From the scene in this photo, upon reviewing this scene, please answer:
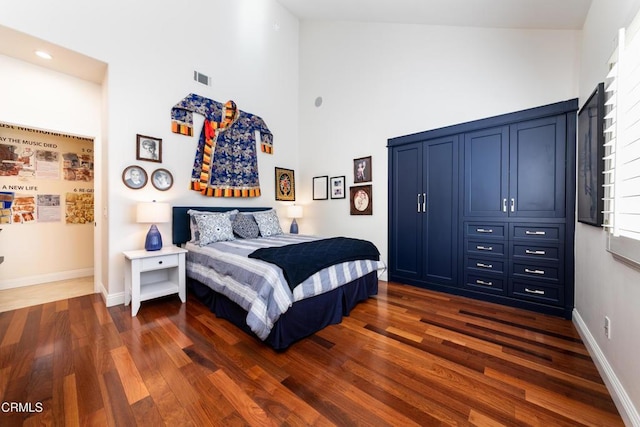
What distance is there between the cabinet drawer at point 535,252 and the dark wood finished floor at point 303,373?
62 cm

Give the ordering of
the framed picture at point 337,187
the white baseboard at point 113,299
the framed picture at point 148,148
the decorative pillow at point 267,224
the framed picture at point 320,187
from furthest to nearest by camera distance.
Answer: the framed picture at point 320,187, the framed picture at point 337,187, the decorative pillow at point 267,224, the framed picture at point 148,148, the white baseboard at point 113,299

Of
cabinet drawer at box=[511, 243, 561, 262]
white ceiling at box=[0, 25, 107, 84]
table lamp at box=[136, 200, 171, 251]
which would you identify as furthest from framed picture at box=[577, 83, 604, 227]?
white ceiling at box=[0, 25, 107, 84]

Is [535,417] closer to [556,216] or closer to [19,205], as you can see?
[556,216]

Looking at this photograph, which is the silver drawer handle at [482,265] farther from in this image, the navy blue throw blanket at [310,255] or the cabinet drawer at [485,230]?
the navy blue throw blanket at [310,255]

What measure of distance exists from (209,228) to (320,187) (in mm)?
2185

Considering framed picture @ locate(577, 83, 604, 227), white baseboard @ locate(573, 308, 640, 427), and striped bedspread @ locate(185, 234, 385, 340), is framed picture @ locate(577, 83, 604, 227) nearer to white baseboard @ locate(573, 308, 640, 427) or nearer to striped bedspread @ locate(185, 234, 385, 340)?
white baseboard @ locate(573, 308, 640, 427)

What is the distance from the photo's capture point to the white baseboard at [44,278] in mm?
3295

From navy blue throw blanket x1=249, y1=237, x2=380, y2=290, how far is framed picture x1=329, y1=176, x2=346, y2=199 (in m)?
1.50

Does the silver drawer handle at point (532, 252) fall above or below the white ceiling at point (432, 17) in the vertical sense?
below

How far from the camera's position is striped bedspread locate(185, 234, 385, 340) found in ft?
6.27

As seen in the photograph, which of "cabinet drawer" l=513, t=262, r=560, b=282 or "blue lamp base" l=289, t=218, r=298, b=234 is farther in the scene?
"blue lamp base" l=289, t=218, r=298, b=234

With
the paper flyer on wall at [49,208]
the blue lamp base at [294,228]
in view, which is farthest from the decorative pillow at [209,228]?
the paper flyer on wall at [49,208]

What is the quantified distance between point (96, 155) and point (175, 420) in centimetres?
343

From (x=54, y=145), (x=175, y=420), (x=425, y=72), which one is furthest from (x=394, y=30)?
(x=54, y=145)
